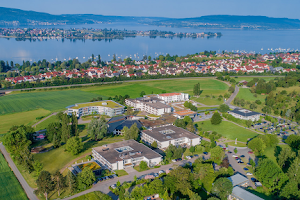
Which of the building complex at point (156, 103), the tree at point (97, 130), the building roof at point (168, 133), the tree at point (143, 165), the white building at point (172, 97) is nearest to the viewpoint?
the tree at point (143, 165)

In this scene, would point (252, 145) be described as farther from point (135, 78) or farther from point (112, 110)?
point (135, 78)

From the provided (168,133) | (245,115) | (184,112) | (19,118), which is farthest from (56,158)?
(245,115)

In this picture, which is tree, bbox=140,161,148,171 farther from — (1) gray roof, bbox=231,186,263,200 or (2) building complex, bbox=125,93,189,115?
(2) building complex, bbox=125,93,189,115

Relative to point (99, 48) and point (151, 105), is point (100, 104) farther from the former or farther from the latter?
point (99, 48)

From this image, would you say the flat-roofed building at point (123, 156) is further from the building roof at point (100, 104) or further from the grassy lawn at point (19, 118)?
the grassy lawn at point (19, 118)

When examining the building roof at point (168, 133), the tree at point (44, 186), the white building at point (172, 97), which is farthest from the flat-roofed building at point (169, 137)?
the white building at point (172, 97)

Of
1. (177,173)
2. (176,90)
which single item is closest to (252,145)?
(177,173)
